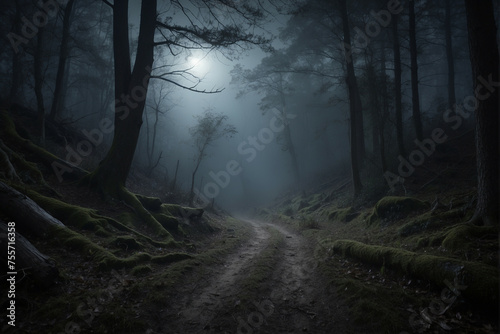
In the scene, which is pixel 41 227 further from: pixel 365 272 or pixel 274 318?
pixel 365 272

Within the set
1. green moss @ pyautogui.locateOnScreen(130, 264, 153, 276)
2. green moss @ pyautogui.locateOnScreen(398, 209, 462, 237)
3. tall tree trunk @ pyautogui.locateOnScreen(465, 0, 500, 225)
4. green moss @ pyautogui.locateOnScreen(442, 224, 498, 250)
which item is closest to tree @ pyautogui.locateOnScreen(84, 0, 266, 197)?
green moss @ pyautogui.locateOnScreen(130, 264, 153, 276)

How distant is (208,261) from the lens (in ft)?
22.7

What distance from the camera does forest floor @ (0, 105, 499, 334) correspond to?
3.68 meters

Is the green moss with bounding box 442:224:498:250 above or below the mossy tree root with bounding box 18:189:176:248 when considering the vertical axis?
below

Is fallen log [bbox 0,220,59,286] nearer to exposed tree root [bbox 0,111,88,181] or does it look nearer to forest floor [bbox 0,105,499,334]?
forest floor [bbox 0,105,499,334]

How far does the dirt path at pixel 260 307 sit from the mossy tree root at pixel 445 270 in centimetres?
158

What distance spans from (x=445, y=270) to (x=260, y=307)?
10.9ft

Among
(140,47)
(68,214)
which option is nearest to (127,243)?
(68,214)

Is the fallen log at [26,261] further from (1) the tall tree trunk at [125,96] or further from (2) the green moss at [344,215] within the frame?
(2) the green moss at [344,215]

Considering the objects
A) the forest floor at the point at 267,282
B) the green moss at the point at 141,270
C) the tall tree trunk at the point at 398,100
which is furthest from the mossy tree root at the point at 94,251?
the tall tree trunk at the point at 398,100

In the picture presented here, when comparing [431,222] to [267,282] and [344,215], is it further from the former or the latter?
[344,215]

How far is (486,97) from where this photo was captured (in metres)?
5.75

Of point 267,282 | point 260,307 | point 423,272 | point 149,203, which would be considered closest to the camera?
point 260,307

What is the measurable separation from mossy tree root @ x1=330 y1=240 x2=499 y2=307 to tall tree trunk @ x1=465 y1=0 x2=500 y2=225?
2301mm
